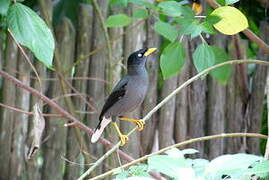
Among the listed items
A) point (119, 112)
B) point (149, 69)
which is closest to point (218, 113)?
point (149, 69)

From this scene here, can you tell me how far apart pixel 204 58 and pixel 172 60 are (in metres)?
0.16

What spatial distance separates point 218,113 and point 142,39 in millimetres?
872

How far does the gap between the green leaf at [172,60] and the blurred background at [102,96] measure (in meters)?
1.20

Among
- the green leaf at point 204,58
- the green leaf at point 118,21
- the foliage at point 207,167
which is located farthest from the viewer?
the green leaf at point 118,21

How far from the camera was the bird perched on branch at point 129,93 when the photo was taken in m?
3.57

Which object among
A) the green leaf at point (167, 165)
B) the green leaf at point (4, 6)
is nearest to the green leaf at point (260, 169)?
the green leaf at point (167, 165)

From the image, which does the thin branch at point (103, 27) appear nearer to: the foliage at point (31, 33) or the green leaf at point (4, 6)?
the green leaf at point (4, 6)

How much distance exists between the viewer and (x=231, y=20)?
6.20 feet

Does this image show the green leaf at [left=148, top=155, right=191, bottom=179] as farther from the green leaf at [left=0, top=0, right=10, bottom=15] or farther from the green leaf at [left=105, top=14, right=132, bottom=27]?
the green leaf at [left=105, top=14, right=132, bottom=27]

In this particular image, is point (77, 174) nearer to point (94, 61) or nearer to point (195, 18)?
point (94, 61)

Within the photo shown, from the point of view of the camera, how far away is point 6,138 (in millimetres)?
3773

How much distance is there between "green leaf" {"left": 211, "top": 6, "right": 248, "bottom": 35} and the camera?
1856 millimetres

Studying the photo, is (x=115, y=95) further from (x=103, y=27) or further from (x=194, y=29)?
(x=194, y=29)

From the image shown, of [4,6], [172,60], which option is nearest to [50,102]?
[172,60]
